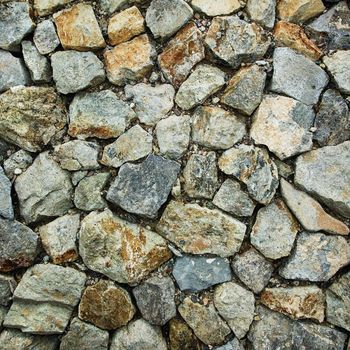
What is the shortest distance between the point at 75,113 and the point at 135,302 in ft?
2.82

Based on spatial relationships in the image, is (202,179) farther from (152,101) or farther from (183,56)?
(183,56)

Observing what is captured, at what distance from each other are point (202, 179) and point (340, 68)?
76 centimetres

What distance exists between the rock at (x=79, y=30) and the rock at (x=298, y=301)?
132 cm

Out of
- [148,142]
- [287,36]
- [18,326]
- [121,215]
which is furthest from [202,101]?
[18,326]

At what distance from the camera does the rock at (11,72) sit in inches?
87.0

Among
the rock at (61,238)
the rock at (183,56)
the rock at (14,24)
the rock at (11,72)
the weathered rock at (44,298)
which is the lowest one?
the weathered rock at (44,298)

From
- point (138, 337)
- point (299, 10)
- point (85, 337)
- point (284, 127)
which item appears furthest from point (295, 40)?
point (85, 337)

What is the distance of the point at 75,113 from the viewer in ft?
7.26

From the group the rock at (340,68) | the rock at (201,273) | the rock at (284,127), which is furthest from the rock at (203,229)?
the rock at (340,68)

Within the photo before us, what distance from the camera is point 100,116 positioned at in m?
2.20

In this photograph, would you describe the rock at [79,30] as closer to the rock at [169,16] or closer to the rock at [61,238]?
the rock at [169,16]

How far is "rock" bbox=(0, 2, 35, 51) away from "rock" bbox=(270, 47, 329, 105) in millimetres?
1096

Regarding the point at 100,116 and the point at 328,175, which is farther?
the point at 100,116

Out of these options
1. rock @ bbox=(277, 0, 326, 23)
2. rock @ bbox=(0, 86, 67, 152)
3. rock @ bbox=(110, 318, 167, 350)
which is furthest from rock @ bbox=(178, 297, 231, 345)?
rock @ bbox=(277, 0, 326, 23)
